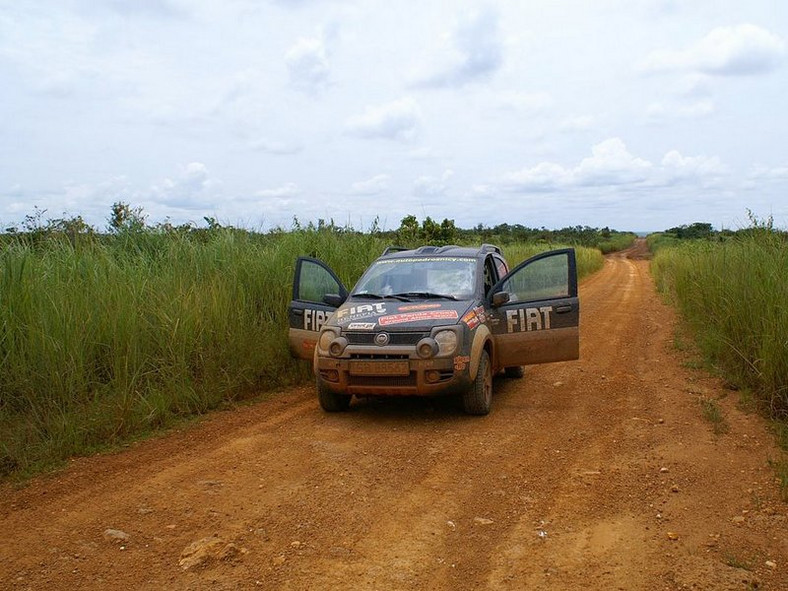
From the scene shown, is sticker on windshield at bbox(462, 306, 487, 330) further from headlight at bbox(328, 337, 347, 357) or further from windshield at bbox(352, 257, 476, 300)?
Answer: headlight at bbox(328, 337, 347, 357)

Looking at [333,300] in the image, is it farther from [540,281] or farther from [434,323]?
[540,281]

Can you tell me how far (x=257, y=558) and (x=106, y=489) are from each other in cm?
180

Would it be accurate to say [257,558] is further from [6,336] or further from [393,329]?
[6,336]

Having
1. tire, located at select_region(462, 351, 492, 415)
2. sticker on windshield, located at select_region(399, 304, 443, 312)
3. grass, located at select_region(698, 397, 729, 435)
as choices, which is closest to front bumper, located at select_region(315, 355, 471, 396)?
tire, located at select_region(462, 351, 492, 415)

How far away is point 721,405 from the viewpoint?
7512 mm

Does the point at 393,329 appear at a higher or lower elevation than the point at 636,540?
higher

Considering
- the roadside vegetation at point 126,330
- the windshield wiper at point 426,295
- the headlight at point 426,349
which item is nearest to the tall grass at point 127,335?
the roadside vegetation at point 126,330

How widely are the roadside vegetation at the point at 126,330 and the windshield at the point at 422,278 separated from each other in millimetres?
1850

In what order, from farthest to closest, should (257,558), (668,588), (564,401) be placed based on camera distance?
(564,401), (257,558), (668,588)

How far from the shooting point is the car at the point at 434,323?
6828mm

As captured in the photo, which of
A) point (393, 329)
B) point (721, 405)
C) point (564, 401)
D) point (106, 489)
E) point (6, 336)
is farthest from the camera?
point (564, 401)

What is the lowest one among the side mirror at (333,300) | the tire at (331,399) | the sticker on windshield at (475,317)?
the tire at (331,399)

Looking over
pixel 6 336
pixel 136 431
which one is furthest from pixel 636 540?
pixel 6 336

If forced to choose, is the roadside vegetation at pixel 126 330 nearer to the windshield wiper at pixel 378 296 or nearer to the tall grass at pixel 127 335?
the tall grass at pixel 127 335
